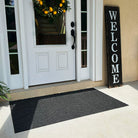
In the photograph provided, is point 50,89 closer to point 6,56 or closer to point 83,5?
point 6,56

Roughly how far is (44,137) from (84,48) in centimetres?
186

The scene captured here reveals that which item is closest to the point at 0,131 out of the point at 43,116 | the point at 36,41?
the point at 43,116

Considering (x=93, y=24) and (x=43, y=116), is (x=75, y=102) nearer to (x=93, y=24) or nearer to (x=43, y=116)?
(x=43, y=116)

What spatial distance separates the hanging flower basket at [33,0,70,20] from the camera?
7.54 ft

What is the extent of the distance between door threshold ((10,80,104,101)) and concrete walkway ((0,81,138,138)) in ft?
1.16

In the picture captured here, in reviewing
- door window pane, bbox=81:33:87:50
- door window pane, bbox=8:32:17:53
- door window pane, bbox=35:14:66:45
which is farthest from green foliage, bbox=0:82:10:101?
door window pane, bbox=81:33:87:50

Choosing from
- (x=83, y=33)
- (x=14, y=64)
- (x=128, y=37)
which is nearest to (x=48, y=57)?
(x=14, y=64)

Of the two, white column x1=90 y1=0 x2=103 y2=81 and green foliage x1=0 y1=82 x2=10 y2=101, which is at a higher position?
white column x1=90 y1=0 x2=103 y2=81

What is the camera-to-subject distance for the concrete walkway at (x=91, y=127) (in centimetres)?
141

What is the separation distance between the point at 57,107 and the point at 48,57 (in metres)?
0.96

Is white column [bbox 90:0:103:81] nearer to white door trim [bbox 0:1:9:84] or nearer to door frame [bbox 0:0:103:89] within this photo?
door frame [bbox 0:0:103:89]

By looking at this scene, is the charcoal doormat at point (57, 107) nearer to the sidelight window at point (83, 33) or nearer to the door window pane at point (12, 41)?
the sidelight window at point (83, 33)

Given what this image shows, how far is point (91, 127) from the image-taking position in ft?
5.04

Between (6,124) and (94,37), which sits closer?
(6,124)
